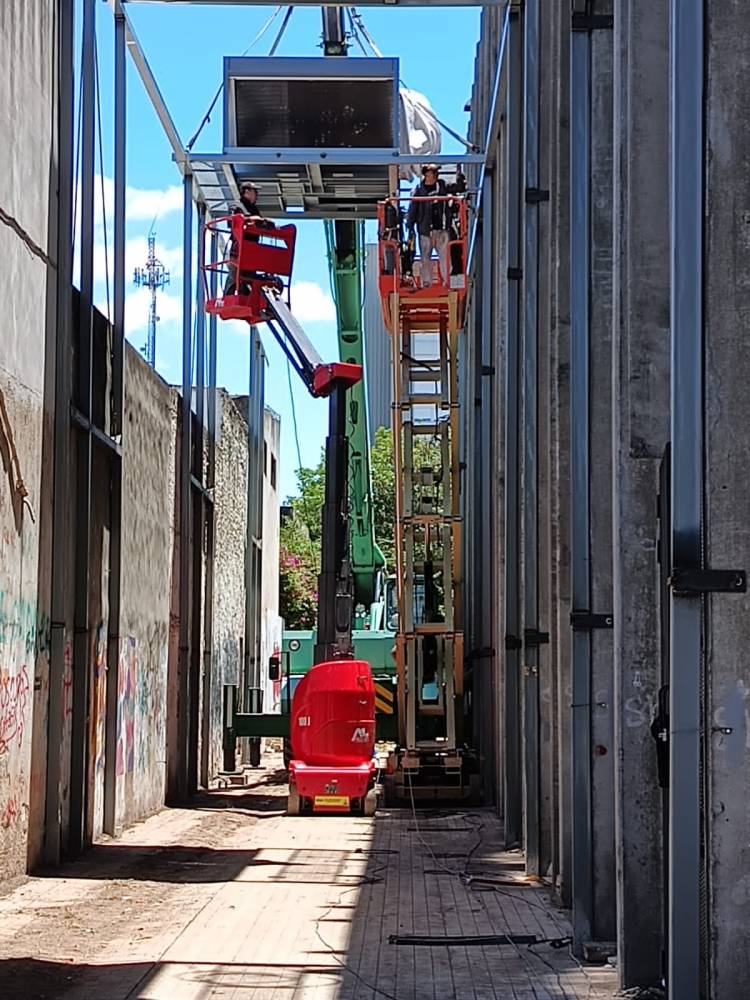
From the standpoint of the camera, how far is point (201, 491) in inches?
829

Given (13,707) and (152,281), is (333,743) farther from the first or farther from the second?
(152,281)

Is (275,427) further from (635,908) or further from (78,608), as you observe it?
(635,908)

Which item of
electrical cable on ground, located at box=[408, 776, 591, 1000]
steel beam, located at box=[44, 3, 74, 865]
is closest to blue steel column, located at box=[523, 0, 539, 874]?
electrical cable on ground, located at box=[408, 776, 591, 1000]

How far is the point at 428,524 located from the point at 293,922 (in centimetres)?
928

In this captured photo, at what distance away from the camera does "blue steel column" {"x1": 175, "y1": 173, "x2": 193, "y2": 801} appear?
19.2 meters

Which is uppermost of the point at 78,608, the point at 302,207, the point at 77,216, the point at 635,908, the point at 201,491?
the point at 302,207

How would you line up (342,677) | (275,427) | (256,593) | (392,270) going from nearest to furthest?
1. (342,677)
2. (392,270)
3. (256,593)
4. (275,427)

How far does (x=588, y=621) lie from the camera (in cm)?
824

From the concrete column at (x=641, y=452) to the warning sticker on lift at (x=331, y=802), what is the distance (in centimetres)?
927

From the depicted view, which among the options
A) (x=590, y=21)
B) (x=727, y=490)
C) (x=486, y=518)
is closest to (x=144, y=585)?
(x=486, y=518)

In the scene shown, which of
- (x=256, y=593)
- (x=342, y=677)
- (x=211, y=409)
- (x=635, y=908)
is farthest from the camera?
(x=256, y=593)

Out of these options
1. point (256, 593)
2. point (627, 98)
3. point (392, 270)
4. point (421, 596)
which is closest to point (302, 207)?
point (392, 270)

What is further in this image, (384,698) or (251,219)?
(384,698)

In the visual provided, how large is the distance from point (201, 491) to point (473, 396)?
397 cm
